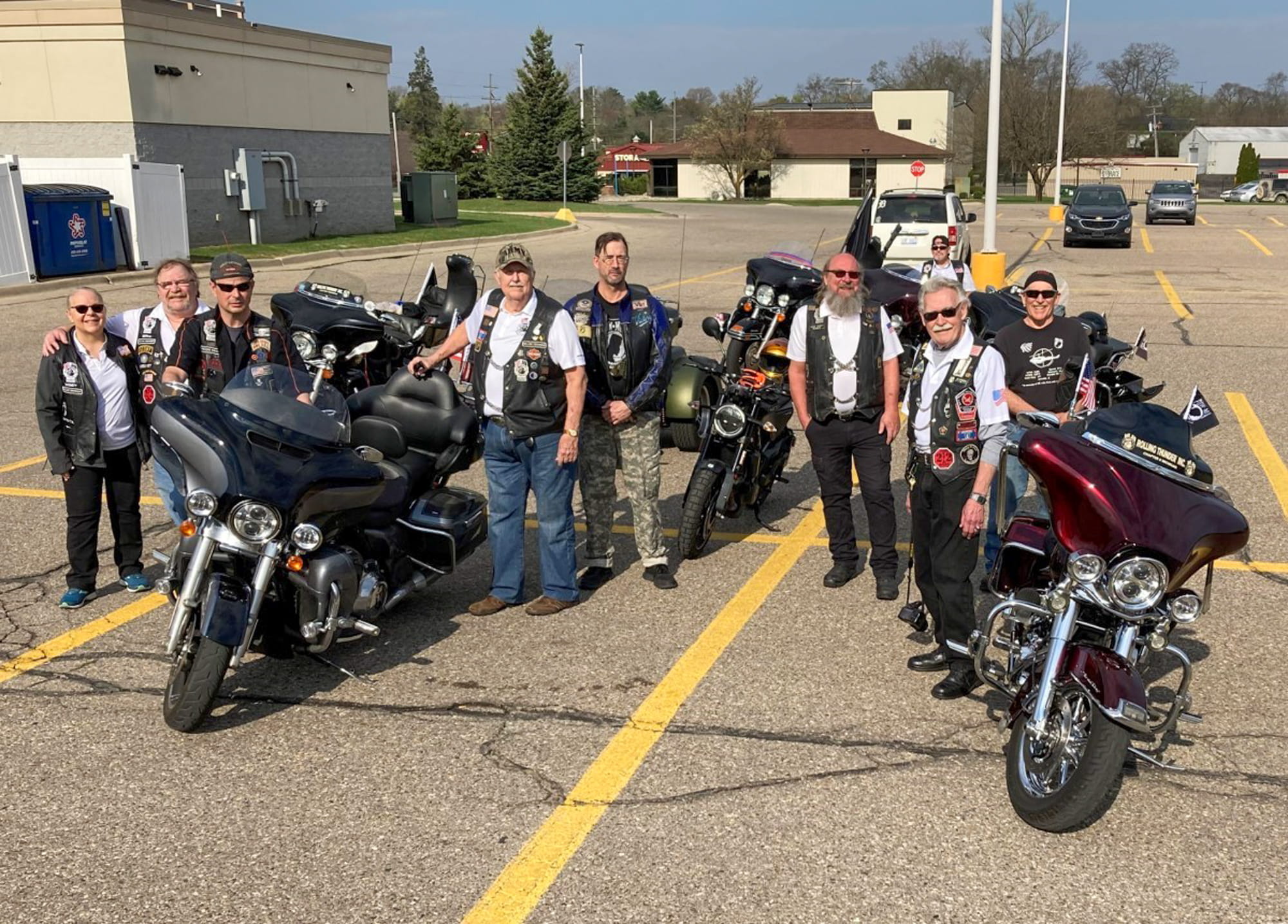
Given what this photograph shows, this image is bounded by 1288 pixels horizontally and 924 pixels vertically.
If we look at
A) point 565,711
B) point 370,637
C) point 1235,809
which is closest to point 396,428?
point 370,637

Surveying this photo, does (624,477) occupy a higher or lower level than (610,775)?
higher

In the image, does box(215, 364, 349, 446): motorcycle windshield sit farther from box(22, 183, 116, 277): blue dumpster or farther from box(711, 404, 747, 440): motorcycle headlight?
box(22, 183, 116, 277): blue dumpster

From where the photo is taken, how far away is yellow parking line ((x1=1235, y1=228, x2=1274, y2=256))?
2942 centimetres

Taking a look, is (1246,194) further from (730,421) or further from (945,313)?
(945,313)

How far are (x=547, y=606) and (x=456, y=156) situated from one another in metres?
61.0

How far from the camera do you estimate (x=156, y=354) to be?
6.07 meters

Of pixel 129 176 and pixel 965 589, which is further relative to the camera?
pixel 129 176

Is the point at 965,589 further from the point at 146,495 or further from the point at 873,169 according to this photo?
the point at 873,169

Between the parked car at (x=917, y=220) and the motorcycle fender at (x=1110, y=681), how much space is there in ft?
60.6

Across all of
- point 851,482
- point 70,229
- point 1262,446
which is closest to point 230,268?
point 851,482

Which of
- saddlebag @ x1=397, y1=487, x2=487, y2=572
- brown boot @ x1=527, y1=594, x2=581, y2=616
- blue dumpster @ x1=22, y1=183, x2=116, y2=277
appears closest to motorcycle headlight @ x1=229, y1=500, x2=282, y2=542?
saddlebag @ x1=397, y1=487, x2=487, y2=572

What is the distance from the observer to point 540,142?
58.1 meters

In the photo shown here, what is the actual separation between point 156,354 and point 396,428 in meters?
1.33

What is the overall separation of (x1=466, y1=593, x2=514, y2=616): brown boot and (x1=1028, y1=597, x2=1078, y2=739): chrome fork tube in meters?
2.88
